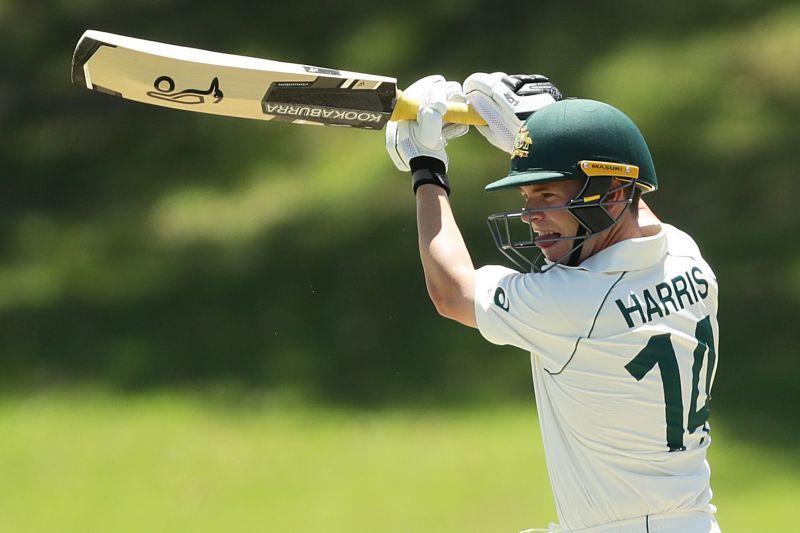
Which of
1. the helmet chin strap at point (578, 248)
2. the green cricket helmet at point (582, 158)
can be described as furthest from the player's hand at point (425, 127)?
the helmet chin strap at point (578, 248)

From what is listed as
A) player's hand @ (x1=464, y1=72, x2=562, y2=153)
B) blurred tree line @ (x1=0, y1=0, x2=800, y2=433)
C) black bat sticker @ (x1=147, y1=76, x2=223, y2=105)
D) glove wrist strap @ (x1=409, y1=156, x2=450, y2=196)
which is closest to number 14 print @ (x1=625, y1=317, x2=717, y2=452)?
glove wrist strap @ (x1=409, y1=156, x2=450, y2=196)

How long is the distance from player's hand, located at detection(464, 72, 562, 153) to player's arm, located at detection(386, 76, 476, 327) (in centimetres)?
8

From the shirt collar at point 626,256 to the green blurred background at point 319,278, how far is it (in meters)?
2.76

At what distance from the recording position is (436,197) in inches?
120

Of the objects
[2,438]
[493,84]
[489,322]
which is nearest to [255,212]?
[2,438]

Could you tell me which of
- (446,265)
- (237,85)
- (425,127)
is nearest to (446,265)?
(446,265)

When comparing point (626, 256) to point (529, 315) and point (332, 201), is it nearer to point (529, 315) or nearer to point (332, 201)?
point (529, 315)

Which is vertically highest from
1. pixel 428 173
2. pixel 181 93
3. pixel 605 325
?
pixel 181 93

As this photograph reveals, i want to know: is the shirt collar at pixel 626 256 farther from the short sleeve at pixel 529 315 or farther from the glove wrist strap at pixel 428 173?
the glove wrist strap at pixel 428 173

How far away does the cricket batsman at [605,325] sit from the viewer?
8.57ft

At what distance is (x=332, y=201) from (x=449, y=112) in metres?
4.53

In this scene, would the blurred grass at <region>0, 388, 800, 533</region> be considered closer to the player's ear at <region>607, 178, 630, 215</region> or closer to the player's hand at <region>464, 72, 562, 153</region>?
the player's hand at <region>464, 72, 562, 153</region>

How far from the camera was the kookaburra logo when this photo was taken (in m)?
2.68

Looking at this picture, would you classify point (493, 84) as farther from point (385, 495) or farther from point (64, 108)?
point (64, 108)
